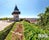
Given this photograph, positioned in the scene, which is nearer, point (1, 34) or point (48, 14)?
point (1, 34)

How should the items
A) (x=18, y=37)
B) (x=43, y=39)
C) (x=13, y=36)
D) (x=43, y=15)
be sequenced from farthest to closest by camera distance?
(x=43, y=15) → (x=13, y=36) → (x=18, y=37) → (x=43, y=39)

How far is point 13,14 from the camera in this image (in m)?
59.1

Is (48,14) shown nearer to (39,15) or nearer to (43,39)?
(39,15)

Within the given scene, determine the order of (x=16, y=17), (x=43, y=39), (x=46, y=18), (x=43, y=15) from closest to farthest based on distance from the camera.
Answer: (x=43, y=39) → (x=46, y=18) → (x=43, y=15) → (x=16, y=17)

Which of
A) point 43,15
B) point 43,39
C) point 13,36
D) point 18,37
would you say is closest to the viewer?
point 43,39

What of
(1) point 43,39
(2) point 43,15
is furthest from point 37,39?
(2) point 43,15

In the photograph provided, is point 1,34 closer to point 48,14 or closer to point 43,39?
point 43,39

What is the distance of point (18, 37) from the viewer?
15633mm

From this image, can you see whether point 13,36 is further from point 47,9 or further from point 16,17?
point 16,17

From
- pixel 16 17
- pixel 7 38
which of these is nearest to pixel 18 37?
pixel 7 38

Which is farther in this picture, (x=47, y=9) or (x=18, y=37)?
(x=47, y=9)

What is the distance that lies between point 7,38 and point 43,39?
18.0 feet

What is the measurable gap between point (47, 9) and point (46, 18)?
334cm

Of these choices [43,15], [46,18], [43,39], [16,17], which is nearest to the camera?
[43,39]
